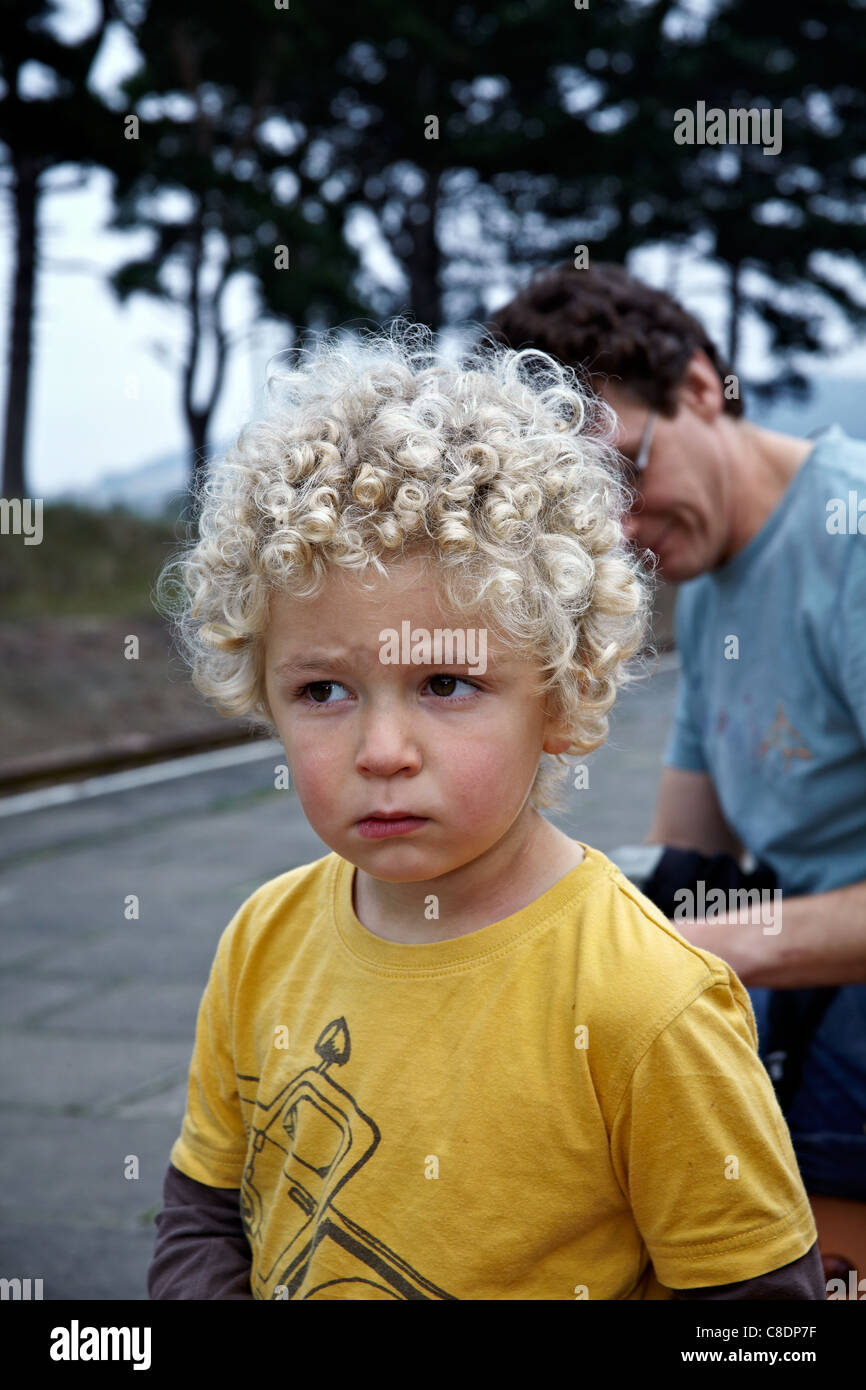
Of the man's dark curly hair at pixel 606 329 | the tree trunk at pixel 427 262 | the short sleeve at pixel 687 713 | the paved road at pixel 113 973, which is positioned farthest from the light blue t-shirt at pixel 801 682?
the tree trunk at pixel 427 262

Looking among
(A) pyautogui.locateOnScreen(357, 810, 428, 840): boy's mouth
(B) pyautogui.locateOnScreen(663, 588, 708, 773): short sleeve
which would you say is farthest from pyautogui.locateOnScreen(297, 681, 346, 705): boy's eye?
(B) pyautogui.locateOnScreen(663, 588, 708, 773): short sleeve

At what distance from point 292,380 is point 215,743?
316 inches

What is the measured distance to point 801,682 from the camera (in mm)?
1947

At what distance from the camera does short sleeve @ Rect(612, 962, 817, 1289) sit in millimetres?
1184

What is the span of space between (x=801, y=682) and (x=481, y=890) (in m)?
0.78

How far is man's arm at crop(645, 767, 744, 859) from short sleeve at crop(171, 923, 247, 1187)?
1007mm

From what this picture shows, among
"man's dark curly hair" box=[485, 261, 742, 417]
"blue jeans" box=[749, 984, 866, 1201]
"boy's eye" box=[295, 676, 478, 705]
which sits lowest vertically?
"blue jeans" box=[749, 984, 866, 1201]

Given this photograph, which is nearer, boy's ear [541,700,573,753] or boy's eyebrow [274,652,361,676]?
boy's eyebrow [274,652,361,676]

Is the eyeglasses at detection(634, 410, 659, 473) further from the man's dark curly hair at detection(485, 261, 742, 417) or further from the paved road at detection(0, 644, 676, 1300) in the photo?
the paved road at detection(0, 644, 676, 1300)

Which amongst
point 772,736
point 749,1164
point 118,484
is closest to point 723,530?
point 772,736

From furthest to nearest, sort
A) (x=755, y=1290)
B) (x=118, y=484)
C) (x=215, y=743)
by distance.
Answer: (x=118, y=484)
(x=215, y=743)
(x=755, y=1290)

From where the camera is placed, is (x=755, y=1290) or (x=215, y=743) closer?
(x=755, y=1290)

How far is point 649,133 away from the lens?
697 inches
